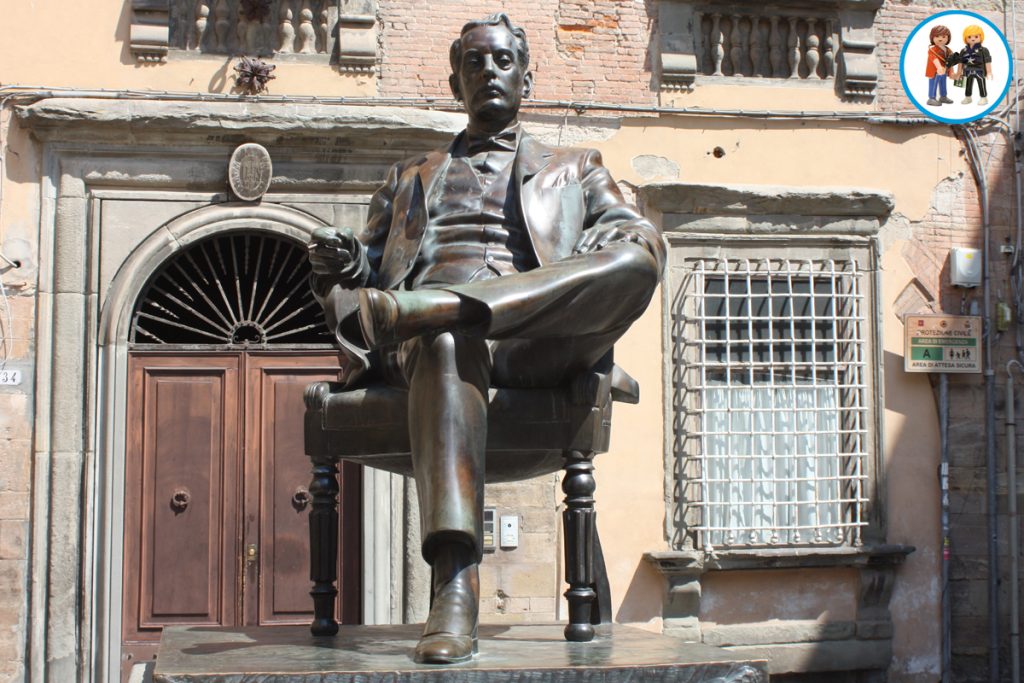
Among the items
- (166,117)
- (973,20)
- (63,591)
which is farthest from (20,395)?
(973,20)

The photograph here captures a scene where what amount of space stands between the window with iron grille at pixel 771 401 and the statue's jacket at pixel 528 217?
15.0 feet

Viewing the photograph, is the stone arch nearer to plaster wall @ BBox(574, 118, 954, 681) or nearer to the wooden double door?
the wooden double door

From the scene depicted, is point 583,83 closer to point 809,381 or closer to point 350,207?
point 350,207

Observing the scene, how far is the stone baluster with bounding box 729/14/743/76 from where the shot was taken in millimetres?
9320

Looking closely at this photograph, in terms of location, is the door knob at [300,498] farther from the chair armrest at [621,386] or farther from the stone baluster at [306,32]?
the chair armrest at [621,386]

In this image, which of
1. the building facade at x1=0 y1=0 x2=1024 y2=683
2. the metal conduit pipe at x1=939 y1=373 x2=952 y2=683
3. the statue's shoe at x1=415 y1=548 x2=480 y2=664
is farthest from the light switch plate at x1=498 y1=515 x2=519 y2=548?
the statue's shoe at x1=415 y1=548 x2=480 y2=664

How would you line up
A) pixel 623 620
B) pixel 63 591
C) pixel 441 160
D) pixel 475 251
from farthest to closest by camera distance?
pixel 623 620 < pixel 63 591 < pixel 441 160 < pixel 475 251

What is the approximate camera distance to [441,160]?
4570 mm

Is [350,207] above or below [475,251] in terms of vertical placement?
above

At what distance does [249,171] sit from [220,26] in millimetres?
845

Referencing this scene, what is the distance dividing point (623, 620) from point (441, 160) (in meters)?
4.86

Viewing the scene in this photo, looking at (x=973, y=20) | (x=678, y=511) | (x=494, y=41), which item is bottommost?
(x=678, y=511)

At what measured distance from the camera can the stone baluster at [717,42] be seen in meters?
9.27

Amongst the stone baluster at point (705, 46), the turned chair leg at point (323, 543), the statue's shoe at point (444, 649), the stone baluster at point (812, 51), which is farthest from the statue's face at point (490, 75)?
the stone baluster at point (812, 51)
